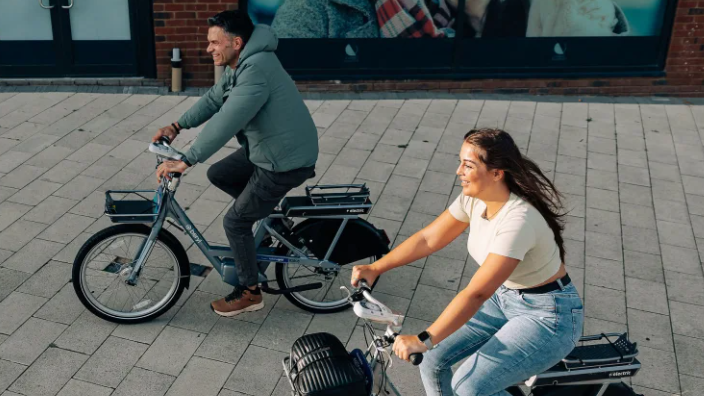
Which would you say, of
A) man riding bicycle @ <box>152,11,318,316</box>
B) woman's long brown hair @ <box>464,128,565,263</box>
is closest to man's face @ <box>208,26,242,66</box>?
man riding bicycle @ <box>152,11,318,316</box>

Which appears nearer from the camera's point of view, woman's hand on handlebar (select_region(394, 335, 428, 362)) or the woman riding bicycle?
woman's hand on handlebar (select_region(394, 335, 428, 362))

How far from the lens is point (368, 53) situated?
9.89 metres

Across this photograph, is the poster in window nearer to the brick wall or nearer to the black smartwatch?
the brick wall

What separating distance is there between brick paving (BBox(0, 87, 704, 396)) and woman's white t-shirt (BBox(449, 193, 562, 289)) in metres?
1.46

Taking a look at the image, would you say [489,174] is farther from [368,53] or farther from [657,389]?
[368,53]

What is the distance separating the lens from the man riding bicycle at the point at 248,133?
454cm

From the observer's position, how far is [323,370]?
346 cm

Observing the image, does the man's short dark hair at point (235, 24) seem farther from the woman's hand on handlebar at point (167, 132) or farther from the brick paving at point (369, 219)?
the brick paving at point (369, 219)

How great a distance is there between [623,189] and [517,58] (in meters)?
3.08

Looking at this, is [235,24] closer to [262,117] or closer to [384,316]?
[262,117]

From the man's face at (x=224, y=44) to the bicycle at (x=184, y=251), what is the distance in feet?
2.24

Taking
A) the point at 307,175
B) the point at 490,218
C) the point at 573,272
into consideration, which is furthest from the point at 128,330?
the point at 573,272

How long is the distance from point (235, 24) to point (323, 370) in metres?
2.13

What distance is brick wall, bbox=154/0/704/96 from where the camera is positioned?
369 inches
